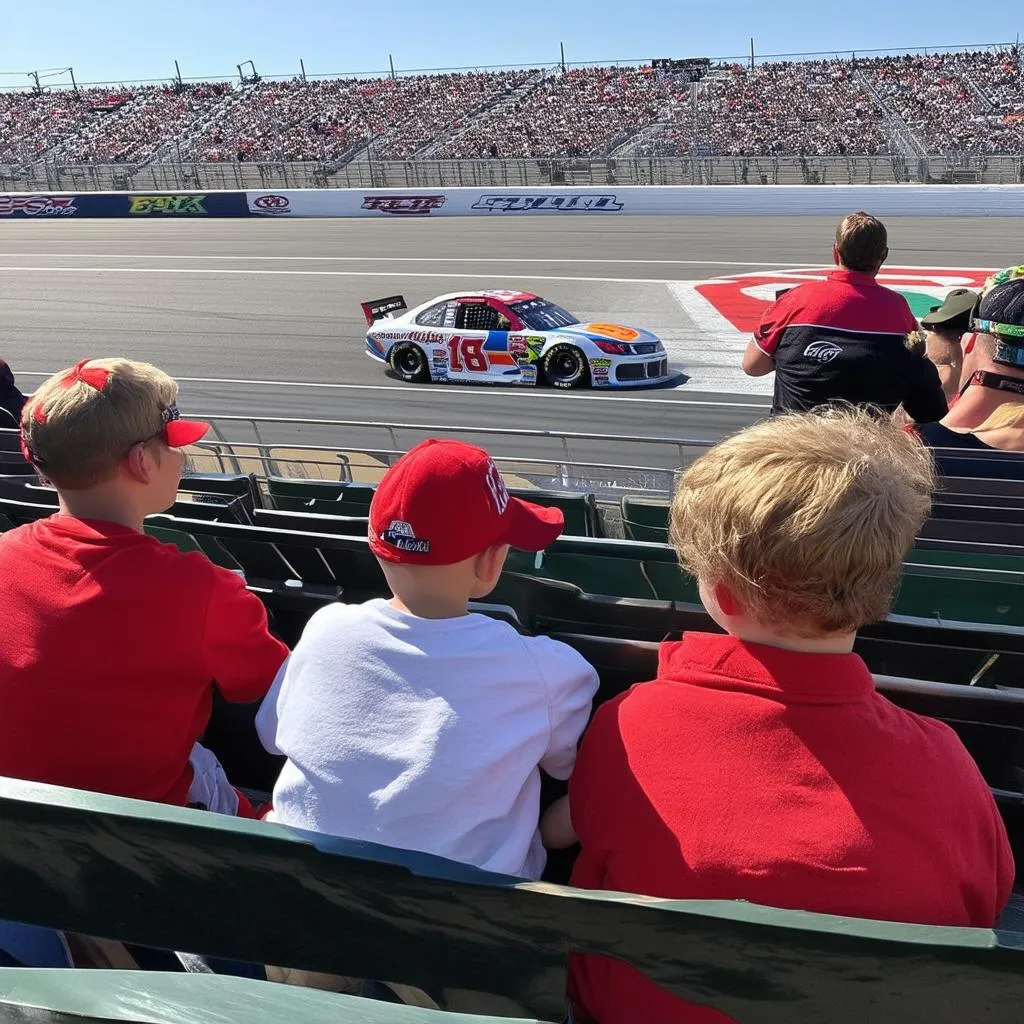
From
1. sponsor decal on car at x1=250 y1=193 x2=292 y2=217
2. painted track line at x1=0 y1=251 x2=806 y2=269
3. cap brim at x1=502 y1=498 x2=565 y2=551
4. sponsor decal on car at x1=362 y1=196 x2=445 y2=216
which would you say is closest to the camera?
cap brim at x1=502 y1=498 x2=565 y2=551

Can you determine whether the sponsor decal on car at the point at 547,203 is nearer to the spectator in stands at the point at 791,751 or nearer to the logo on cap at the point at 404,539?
the logo on cap at the point at 404,539

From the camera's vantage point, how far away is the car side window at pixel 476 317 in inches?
517

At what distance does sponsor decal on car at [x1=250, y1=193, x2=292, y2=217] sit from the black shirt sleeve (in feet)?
112

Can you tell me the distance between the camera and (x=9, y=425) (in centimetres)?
639

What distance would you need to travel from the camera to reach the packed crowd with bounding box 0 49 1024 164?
39.8 m

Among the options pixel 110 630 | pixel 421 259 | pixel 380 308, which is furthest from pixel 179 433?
pixel 421 259

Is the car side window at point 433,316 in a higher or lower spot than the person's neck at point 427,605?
lower

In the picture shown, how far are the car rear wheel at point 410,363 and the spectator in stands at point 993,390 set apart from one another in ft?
33.9

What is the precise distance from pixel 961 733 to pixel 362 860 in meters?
1.49

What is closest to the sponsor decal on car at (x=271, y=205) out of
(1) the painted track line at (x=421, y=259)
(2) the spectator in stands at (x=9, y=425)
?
(1) the painted track line at (x=421, y=259)

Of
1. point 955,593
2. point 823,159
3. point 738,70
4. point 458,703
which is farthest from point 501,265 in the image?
point 738,70

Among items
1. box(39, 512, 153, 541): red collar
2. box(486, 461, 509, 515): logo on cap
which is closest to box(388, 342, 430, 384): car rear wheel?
box(39, 512, 153, 541): red collar

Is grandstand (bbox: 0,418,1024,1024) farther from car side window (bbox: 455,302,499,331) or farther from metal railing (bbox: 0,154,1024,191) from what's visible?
metal railing (bbox: 0,154,1024,191)

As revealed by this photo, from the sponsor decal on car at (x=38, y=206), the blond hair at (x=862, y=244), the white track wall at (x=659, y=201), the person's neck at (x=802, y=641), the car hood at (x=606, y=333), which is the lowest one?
the car hood at (x=606, y=333)
